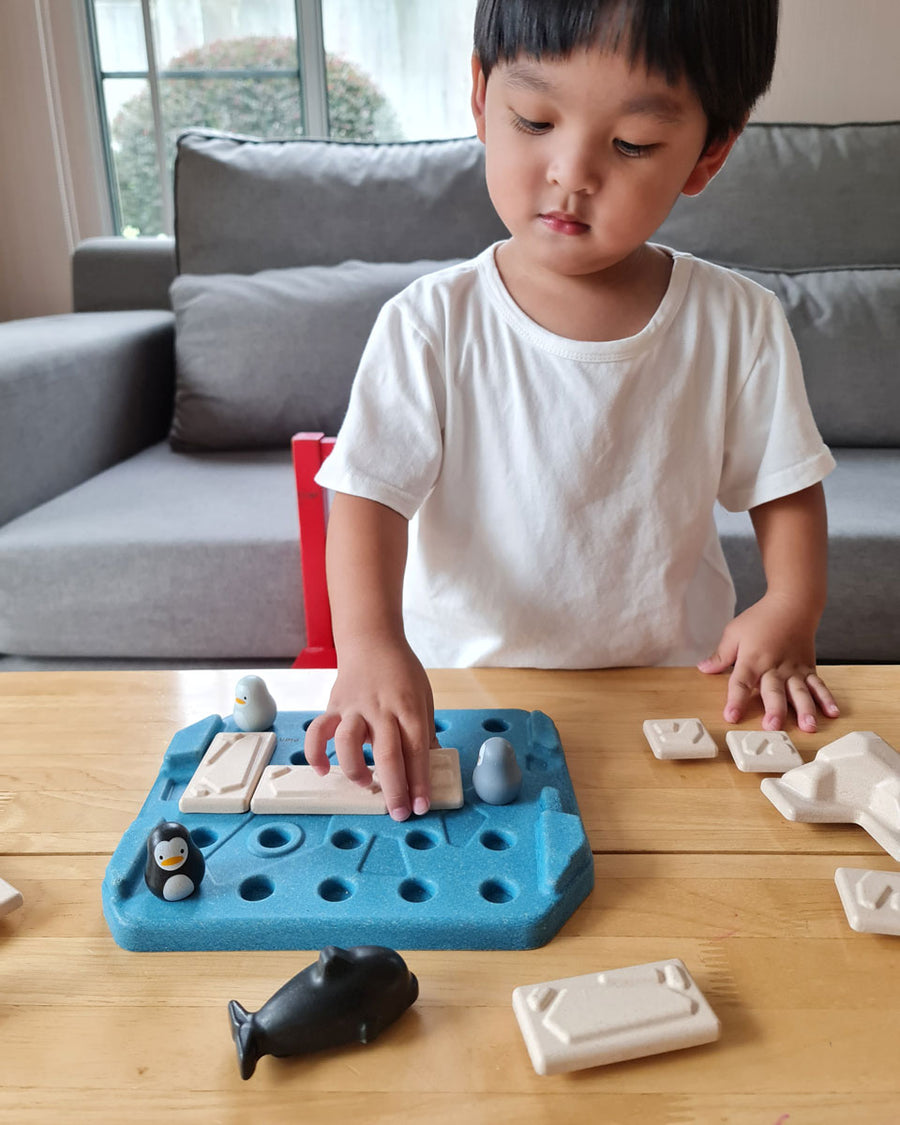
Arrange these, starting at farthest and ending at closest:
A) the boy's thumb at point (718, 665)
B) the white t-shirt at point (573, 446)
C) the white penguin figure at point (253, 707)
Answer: the white t-shirt at point (573, 446) < the boy's thumb at point (718, 665) < the white penguin figure at point (253, 707)

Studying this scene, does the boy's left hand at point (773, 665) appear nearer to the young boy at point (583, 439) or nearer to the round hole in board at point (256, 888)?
the young boy at point (583, 439)

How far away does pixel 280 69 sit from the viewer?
2199mm

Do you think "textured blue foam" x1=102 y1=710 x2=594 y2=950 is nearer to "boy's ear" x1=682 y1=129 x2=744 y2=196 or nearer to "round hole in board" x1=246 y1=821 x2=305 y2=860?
"round hole in board" x1=246 y1=821 x2=305 y2=860

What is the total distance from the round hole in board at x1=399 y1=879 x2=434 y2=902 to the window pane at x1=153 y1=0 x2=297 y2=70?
2239mm

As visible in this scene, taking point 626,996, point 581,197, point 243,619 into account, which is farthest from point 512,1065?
point 243,619

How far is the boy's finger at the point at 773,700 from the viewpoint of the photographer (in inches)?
21.6

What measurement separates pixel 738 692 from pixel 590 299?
0.33 metres

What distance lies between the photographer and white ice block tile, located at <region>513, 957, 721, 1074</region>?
307 mm

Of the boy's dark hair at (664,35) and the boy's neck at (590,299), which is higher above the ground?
the boy's dark hair at (664,35)

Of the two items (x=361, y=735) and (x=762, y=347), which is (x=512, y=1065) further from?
(x=762, y=347)

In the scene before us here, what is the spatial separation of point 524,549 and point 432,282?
220 mm

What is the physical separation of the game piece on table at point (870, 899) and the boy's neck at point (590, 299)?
0.45m

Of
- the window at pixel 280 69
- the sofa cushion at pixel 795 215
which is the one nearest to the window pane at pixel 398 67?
the window at pixel 280 69

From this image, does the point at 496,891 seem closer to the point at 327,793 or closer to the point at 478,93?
the point at 327,793
